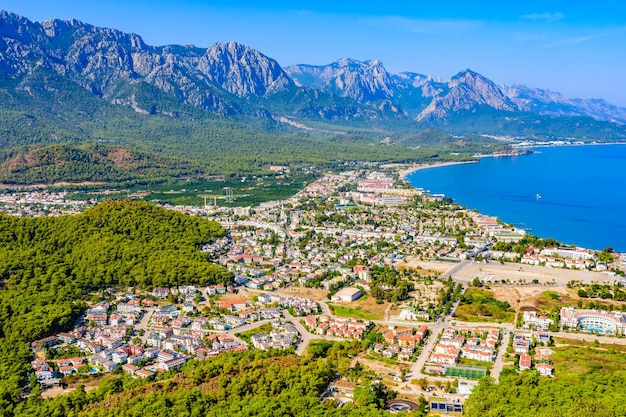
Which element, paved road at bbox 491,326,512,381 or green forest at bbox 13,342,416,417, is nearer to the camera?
green forest at bbox 13,342,416,417

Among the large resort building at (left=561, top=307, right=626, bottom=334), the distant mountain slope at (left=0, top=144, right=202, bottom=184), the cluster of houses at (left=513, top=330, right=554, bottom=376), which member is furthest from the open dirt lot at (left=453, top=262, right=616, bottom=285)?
the distant mountain slope at (left=0, top=144, right=202, bottom=184)

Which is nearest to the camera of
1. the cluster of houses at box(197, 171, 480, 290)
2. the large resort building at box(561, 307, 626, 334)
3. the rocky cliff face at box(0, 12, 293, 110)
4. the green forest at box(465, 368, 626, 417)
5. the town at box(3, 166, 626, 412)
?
the green forest at box(465, 368, 626, 417)

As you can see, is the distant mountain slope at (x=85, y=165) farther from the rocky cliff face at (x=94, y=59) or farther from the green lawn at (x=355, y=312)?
the green lawn at (x=355, y=312)

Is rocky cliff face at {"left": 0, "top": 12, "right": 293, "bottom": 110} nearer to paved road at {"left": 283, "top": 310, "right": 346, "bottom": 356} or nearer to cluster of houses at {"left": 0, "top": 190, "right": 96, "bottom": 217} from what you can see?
cluster of houses at {"left": 0, "top": 190, "right": 96, "bottom": 217}

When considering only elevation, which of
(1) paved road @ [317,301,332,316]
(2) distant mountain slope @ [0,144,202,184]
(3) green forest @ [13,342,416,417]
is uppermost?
(2) distant mountain slope @ [0,144,202,184]

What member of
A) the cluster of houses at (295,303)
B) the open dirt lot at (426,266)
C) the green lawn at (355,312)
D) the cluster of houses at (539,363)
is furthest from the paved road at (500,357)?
the open dirt lot at (426,266)

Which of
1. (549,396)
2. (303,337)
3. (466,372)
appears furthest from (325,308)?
(549,396)
